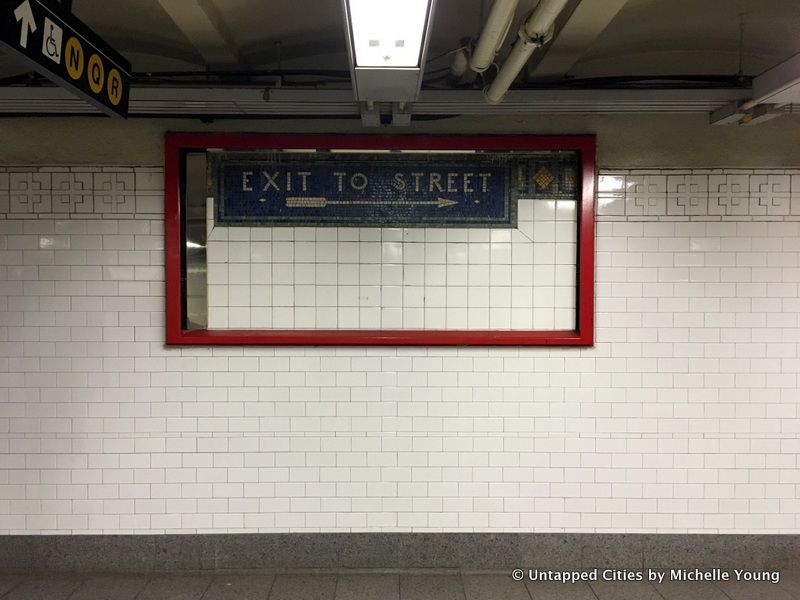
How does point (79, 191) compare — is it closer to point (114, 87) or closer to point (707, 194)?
point (114, 87)

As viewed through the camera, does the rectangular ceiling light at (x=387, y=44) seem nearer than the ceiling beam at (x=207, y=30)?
Yes

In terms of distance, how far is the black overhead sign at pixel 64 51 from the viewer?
171 centimetres

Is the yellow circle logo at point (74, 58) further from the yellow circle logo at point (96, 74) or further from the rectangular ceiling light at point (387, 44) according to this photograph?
the rectangular ceiling light at point (387, 44)

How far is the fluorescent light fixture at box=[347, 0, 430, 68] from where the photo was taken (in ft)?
6.21

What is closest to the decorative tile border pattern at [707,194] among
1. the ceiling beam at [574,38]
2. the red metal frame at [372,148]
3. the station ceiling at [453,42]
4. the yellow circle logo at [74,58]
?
the red metal frame at [372,148]

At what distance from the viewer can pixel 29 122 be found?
10.5ft

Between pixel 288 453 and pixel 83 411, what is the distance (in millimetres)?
1352

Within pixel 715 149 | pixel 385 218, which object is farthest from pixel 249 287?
pixel 715 149

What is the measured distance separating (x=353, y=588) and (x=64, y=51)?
3133 mm

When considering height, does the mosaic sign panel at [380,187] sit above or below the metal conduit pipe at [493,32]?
below

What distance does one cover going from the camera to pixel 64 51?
1958mm

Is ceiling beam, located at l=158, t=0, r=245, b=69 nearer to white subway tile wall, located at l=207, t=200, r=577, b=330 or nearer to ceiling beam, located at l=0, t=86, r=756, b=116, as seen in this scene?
ceiling beam, located at l=0, t=86, r=756, b=116

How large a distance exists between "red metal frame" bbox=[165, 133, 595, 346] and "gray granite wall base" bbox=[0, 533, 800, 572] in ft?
4.17

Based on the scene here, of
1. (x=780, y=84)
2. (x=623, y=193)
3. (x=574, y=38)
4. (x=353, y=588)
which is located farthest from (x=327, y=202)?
(x=780, y=84)
